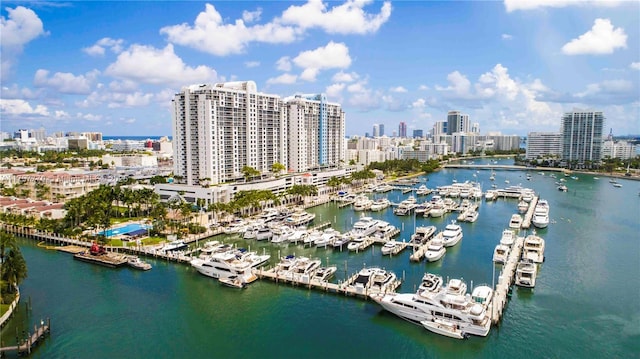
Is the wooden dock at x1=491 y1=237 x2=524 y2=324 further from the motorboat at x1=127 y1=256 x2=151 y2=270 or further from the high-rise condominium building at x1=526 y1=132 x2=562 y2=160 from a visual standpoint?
the high-rise condominium building at x1=526 y1=132 x2=562 y2=160

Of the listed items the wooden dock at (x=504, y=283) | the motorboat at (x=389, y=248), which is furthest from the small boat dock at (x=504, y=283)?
the motorboat at (x=389, y=248)

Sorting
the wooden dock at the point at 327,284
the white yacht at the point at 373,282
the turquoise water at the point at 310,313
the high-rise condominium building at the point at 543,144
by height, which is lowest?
the turquoise water at the point at 310,313

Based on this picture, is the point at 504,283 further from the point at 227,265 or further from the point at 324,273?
the point at 227,265

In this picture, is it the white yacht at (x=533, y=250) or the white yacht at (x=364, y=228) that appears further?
the white yacht at (x=364, y=228)

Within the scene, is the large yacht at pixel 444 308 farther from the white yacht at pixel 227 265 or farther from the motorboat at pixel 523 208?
the motorboat at pixel 523 208

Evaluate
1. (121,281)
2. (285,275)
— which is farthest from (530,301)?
(121,281)

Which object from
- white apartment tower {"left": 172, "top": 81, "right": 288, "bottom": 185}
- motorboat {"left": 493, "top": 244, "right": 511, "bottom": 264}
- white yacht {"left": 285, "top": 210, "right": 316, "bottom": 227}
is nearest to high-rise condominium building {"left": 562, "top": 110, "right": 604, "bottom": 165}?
white apartment tower {"left": 172, "top": 81, "right": 288, "bottom": 185}
